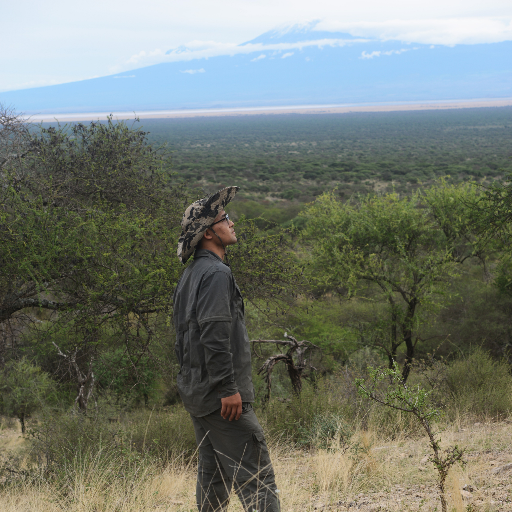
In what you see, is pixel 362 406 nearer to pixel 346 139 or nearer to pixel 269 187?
pixel 269 187

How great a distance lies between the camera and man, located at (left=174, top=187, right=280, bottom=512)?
116 inches

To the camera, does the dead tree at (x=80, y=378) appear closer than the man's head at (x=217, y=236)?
No

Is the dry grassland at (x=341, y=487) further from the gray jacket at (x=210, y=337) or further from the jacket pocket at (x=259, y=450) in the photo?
the gray jacket at (x=210, y=337)

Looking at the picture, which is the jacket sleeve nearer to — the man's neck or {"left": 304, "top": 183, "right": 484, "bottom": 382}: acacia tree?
the man's neck

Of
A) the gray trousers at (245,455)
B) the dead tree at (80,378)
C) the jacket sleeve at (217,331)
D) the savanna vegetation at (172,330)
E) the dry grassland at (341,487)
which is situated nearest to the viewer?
the jacket sleeve at (217,331)

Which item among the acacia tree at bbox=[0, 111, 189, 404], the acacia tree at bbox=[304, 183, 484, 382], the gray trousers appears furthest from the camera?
the acacia tree at bbox=[304, 183, 484, 382]

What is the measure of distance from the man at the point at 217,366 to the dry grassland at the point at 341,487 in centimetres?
71

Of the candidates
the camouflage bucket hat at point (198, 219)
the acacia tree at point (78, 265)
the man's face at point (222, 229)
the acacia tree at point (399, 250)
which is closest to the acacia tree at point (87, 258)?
the acacia tree at point (78, 265)

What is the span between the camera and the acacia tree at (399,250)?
48.1 feet

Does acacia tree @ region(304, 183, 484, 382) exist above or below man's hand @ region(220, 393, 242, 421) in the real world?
below

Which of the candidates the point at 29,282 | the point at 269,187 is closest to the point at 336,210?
the point at 29,282

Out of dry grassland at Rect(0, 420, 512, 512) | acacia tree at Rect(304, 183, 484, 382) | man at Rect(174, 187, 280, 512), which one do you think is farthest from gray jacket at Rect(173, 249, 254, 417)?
acacia tree at Rect(304, 183, 484, 382)

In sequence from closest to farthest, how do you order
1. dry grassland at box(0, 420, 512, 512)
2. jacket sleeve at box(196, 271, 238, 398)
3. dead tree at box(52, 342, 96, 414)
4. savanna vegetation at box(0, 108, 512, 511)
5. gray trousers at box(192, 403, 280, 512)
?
jacket sleeve at box(196, 271, 238, 398), gray trousers at box(192, 403, 280, 512), dry grassland at box(0, 420, 512, 512), savanna vegetation at box(0, 108, 512, 511), dead tree at box(52, 342, 96, 414)

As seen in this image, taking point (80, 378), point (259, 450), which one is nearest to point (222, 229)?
point (259, 450)
